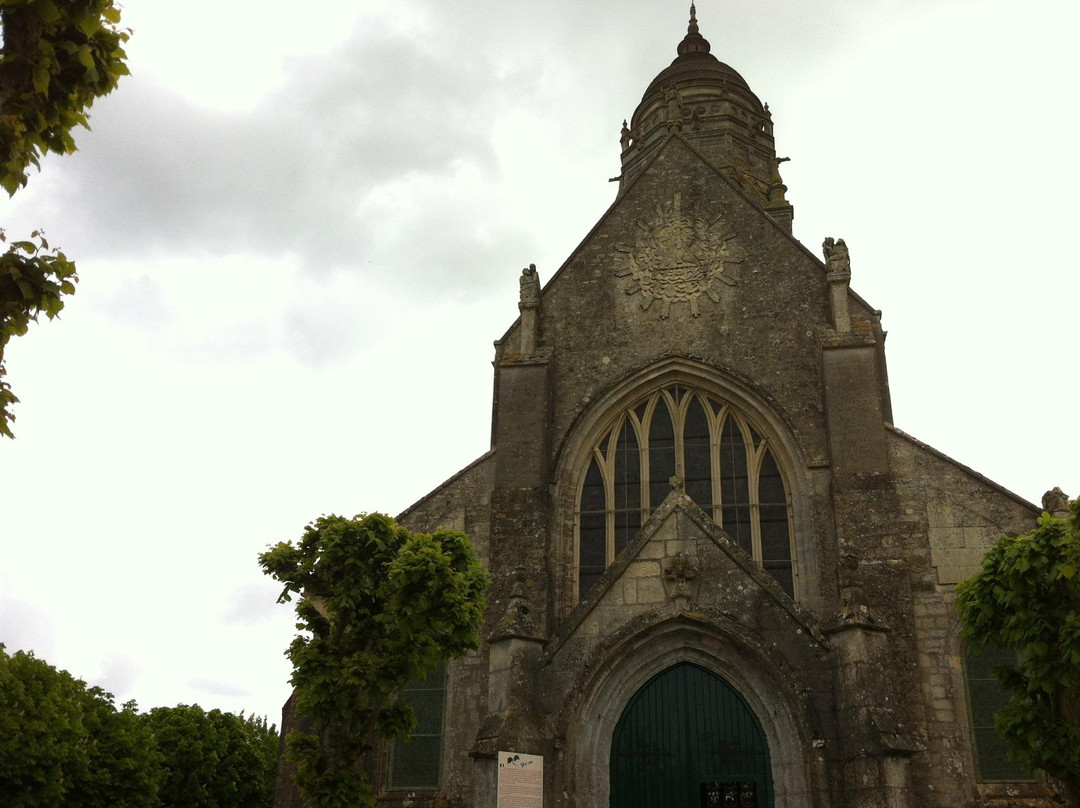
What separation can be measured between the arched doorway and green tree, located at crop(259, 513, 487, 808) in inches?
110

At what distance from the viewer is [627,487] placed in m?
19.2

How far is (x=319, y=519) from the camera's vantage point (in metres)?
15.7

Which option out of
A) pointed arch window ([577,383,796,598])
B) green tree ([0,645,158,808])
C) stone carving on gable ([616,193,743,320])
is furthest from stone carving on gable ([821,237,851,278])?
green tree ([0,645,158,808])

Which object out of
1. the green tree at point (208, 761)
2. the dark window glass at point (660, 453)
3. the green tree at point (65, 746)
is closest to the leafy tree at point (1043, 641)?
the dark window glass at point (660, 453)

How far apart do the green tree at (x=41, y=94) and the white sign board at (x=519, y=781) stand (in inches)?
332

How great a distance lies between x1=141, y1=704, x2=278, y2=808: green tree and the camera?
1209 inches

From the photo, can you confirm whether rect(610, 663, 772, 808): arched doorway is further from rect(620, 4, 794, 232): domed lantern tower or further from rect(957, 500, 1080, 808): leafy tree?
rect(620, 4, 794, 232): domed lantern tower

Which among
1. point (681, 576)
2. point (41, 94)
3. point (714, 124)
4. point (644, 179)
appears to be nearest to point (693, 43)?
point (714, 124)

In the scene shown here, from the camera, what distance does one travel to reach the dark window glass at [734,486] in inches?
723

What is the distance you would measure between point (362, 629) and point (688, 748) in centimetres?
514

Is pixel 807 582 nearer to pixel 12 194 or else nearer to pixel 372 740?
pixel 372 740

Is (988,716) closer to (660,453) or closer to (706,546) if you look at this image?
(706,546)

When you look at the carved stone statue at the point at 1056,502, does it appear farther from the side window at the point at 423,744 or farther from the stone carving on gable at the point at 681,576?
the side window at the point at 423,744

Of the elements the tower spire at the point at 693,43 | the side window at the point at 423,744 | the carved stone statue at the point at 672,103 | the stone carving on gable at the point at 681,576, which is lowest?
the side window at the point at 423,744
